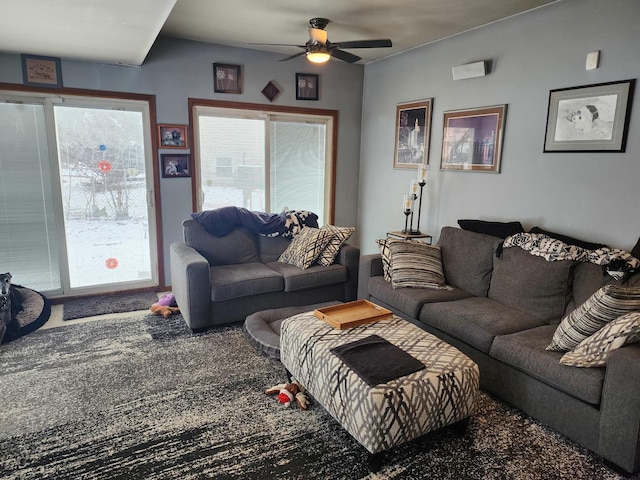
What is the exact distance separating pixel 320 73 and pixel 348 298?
2.78 m

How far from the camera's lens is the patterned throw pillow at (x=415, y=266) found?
3.42 metres

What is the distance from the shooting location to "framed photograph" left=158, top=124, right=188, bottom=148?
434cm

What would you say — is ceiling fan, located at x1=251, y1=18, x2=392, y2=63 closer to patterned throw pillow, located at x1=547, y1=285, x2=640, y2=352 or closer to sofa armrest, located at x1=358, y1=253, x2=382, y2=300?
sofa armrest, located at x1=358, y1=253, x2=382, y2=300

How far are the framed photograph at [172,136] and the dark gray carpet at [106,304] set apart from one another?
1.60 metres

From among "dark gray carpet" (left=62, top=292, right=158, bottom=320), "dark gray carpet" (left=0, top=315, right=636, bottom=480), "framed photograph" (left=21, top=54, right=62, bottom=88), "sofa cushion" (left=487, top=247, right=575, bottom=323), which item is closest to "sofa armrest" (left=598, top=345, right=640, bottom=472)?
"dark gray carpet" (left=0, top=315, right=636, bottom=480)

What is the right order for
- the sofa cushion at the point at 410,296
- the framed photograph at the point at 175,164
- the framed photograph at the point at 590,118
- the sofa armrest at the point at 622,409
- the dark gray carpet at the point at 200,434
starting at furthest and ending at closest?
1. the framed photograph at the point at 175,164
2. the sofa cushion at the point at 410,296
3. the framed photograph at the point at 590,118
4. the dark gray carpet at the point at 200,434
5. the sofa armrest at the point at 622,409

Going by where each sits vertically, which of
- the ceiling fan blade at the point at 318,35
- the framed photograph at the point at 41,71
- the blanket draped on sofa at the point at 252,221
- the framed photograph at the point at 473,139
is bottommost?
the blanket draped on sofa at the point at 252,221

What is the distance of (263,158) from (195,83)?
1.09m

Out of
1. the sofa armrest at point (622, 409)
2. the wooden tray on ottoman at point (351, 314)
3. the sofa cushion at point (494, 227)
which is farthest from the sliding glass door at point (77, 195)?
the sofa armrest at point (622, 409)

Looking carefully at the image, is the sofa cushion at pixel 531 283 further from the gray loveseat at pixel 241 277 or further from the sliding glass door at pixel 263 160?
the sliding glass door at pixel 263 160

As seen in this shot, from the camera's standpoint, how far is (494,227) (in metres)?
3.52

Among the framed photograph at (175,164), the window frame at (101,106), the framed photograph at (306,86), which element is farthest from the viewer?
the framed photograph at (306,86)

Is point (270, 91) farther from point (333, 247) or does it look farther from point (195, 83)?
point (333, 247)

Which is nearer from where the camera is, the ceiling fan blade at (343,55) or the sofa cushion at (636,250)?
the sofa cushion at (636,250)
